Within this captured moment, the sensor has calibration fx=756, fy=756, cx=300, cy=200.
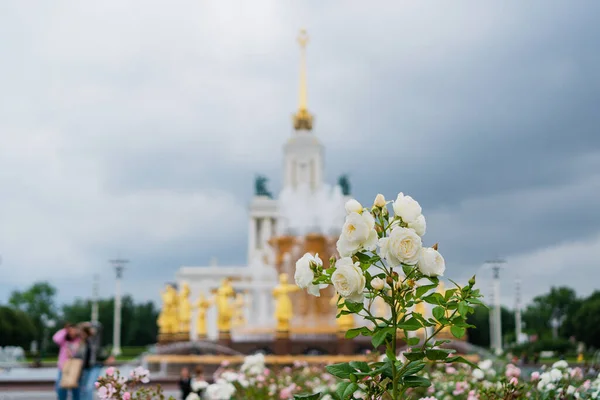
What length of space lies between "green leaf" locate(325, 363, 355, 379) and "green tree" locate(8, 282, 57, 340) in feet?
280

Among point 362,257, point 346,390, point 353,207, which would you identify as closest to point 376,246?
point 362,257

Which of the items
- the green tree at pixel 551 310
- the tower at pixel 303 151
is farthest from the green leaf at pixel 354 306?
the green tree at pixel 551 310

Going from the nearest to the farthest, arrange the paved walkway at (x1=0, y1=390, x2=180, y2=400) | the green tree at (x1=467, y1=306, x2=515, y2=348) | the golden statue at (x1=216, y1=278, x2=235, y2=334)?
the paved walkway at (x1=0, y1=390, x2=180, y2=400) < the golden statue at (x1=216, y1=278, x2=235, y2=334) < the green tree at (x1=467, y1=306, x2=515, y2=348)

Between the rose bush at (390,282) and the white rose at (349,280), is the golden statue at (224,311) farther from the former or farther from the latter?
the white rose at (349,280)

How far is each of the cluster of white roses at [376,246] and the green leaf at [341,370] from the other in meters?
0.36

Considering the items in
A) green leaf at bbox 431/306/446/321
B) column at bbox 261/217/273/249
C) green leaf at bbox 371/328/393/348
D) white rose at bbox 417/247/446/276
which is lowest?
green leaf at bbox 371/328/393/348

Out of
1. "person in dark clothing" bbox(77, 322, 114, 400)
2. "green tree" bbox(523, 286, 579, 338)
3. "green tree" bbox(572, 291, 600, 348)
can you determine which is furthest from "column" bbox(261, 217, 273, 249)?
"person in dark clothing" bbox(77, 322, 114, 400)

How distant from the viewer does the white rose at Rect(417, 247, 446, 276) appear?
3.20m

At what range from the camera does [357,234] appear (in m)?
3.22

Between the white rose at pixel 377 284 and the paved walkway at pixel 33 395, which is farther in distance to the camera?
the paved walkway at pixel 33 395

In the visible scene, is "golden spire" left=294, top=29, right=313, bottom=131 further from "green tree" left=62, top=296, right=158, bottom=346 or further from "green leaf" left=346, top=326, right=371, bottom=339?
"green tree" left=62, top=296, right=158, bottom=346

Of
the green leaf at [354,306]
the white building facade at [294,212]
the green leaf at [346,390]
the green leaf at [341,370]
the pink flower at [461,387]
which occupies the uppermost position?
the white building facade at [294,212]

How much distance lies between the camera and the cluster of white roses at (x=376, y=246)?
10.4 ft

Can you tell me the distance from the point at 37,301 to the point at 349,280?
8886 cm
